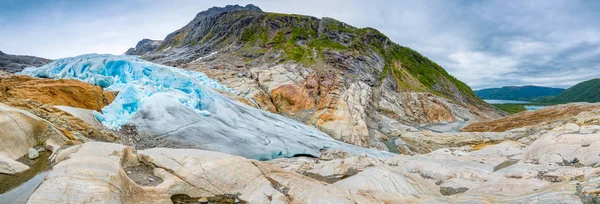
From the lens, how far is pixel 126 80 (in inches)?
1383

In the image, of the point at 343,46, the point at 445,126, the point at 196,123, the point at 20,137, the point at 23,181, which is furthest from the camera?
the point at 343,46

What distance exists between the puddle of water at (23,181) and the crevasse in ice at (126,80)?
10.5 meters

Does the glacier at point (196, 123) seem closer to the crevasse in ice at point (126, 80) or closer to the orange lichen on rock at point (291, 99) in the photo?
the crevasse in ice at point (126, 80)

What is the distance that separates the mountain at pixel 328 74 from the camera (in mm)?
47531

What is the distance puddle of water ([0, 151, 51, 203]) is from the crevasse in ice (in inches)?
414

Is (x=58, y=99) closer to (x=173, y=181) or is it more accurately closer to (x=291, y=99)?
(x=173, y=181)

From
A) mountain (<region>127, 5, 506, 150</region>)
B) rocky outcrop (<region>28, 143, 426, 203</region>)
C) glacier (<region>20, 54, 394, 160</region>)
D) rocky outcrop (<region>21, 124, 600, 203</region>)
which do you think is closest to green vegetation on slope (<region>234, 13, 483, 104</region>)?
mountain (<region>127, 5, 506, 150</region>)

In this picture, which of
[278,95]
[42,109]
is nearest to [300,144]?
[42,109]

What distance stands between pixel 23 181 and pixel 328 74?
2055 inches

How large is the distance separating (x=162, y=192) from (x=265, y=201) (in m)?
3.62

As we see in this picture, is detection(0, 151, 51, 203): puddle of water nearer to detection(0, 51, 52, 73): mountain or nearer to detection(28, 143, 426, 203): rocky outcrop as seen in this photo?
detection(28, 143, 426, 203): rocky outcrop

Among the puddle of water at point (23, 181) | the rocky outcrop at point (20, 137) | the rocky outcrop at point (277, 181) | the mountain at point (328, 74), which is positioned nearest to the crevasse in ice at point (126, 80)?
the rocky outcrop at point (20, 137)

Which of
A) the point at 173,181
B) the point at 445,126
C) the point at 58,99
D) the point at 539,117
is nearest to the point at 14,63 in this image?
the point at 58,99

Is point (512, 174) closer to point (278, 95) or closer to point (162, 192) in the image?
point (162, 192)
